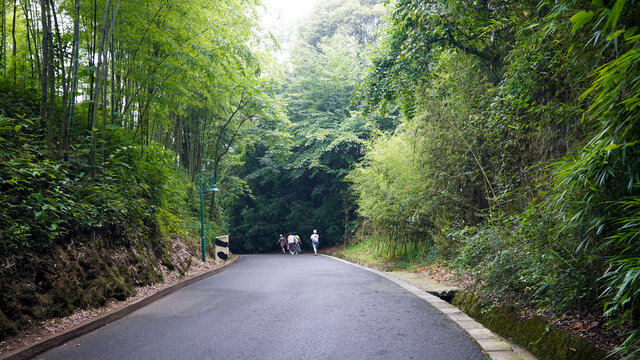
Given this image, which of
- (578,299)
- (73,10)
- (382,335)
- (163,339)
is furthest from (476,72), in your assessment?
(73,10)

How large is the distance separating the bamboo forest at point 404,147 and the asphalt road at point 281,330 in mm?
673

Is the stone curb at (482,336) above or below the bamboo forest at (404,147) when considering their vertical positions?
below

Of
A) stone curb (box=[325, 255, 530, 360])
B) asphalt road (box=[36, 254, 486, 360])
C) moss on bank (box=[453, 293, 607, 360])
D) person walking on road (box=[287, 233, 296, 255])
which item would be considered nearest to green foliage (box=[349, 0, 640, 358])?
moss on bank (box=[453, 293, 607, 360])

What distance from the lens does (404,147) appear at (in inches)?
408

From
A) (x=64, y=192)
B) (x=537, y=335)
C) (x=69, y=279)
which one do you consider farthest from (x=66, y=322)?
(x=537, y=335)

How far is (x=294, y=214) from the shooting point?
23.9 meters

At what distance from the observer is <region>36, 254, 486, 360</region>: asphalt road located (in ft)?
10.8

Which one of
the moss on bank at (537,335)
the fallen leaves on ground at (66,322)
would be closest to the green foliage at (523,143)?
the moss on bank at (537,335)

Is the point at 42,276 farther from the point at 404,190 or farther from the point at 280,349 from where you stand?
the point at 404,190

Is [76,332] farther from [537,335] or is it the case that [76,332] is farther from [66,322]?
[537,335]

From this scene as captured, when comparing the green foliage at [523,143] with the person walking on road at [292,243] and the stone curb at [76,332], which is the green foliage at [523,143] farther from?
the person walking on road at [292,243]

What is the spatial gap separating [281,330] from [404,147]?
24.7 feet

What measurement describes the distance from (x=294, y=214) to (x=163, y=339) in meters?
20.2

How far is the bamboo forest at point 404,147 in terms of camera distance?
260cm
